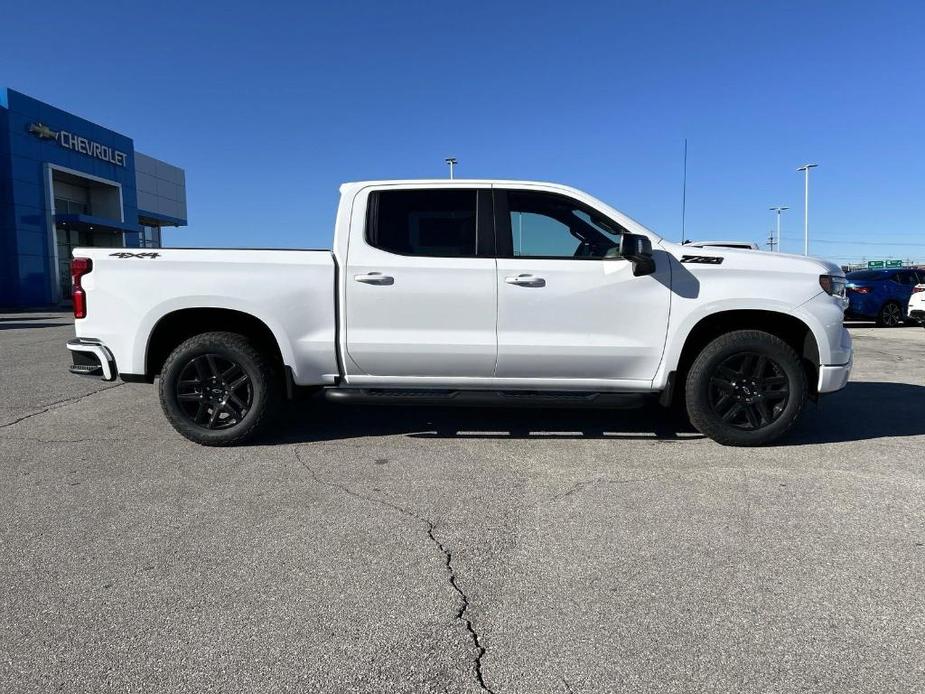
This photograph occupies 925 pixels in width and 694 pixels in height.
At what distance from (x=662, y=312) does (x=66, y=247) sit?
38162mm

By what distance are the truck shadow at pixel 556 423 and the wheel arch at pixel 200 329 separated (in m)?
0.81

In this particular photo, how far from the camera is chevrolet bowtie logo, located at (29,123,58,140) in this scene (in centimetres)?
2966

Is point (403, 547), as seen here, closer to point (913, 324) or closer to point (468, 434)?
point (468, 434)

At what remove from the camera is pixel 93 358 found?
15.6ft

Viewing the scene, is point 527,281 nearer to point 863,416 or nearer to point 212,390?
point 212,390

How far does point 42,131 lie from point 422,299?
112 ft

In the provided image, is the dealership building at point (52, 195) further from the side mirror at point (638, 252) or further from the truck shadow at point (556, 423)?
the side mirror at point (638, 252)

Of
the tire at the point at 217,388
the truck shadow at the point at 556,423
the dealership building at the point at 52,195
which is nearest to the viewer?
the tire at the point at 217,388

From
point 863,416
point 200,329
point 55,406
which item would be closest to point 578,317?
point 200,329

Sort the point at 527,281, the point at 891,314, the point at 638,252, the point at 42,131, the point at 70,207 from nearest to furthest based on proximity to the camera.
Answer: the point at 638,252, the point at 527,281, the point at 891,314, the point at 42,131, the point at 70,207

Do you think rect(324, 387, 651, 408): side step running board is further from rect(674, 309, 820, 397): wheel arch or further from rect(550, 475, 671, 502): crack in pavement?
rect(550, 475, 671, 502): crack in pavement

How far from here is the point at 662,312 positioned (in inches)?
180

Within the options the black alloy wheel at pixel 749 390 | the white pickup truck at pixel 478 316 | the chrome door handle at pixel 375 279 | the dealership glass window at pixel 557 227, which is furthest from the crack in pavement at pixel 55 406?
the black alloy wheel at pixel 749 390

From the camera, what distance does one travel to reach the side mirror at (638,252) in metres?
4.27
